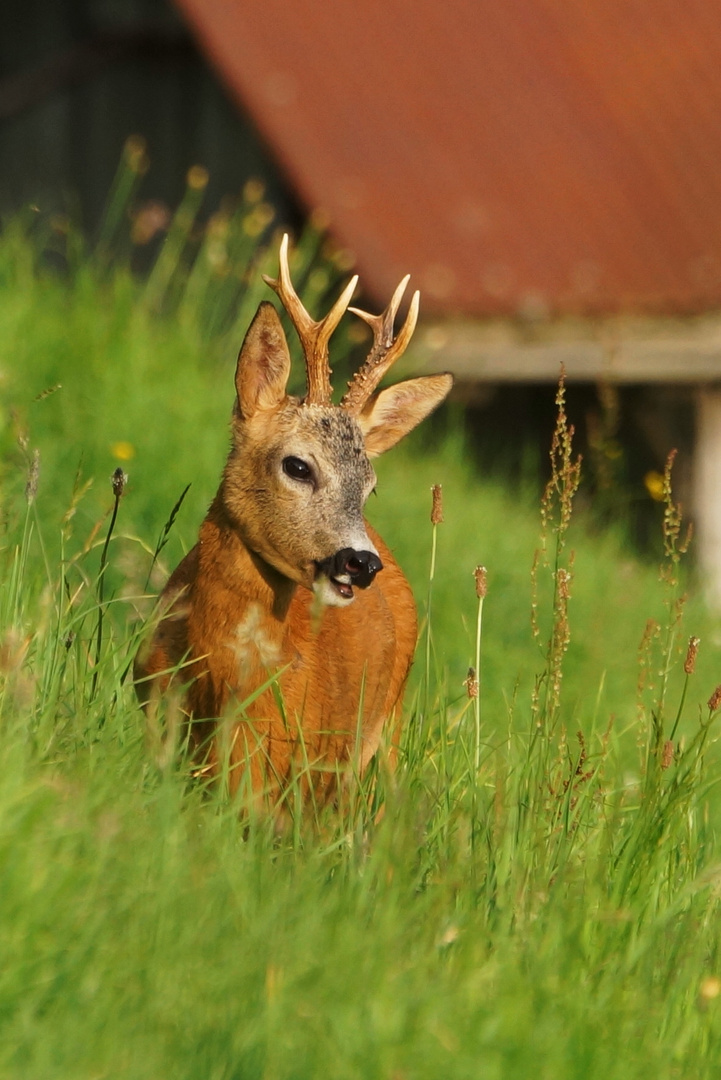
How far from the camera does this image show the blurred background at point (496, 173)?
9.66m

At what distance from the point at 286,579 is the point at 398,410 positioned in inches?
24.4

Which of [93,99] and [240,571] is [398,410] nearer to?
[240,571]

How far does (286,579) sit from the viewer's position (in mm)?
4762

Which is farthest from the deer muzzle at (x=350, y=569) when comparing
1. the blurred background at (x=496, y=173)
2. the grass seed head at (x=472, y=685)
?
the blurred background at (x=496, y=173)

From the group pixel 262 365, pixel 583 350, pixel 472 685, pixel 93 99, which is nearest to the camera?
pixel 472 685

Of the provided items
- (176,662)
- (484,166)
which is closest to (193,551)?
(176,662)

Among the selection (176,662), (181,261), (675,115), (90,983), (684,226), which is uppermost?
(675,115)

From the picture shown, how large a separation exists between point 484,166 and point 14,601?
662 centimetres

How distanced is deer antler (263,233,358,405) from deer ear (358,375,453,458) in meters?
0.24

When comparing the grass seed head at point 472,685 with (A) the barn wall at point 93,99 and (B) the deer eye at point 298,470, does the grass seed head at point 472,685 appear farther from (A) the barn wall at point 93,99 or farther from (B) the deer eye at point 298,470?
(A) the barn wall at point 93,99

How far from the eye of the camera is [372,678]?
4.88 m

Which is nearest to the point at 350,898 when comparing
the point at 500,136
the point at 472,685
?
the point at 472,685

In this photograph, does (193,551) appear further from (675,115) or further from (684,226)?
(675,115)

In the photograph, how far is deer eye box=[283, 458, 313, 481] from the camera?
15.3 feet
